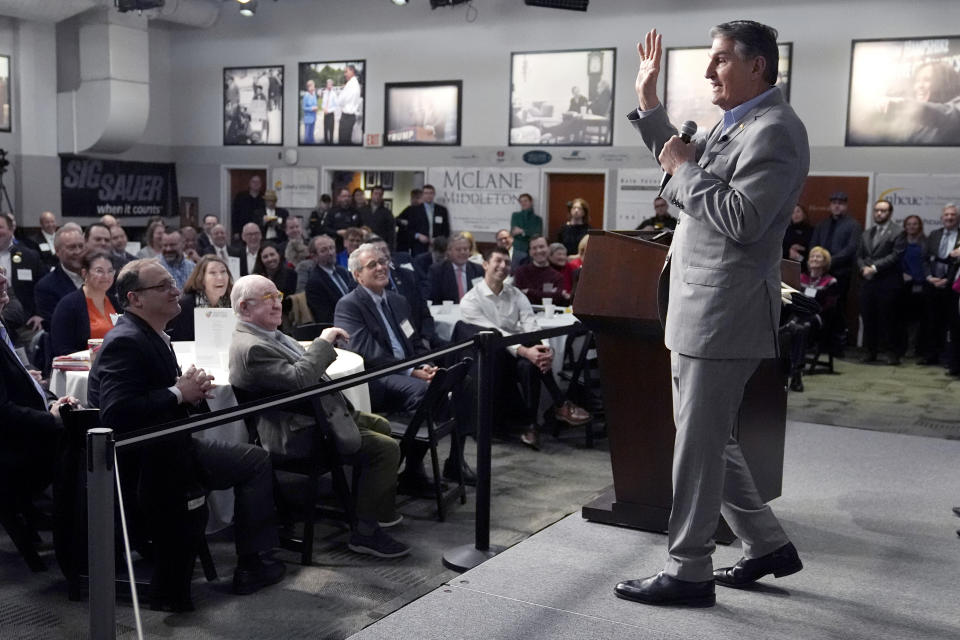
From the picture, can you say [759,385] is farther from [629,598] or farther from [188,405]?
[188,405]

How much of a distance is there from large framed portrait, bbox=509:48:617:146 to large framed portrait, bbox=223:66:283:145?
3.77 m

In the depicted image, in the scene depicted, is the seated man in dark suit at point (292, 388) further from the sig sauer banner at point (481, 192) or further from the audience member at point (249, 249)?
the sig sauer banner at point (481, 192)

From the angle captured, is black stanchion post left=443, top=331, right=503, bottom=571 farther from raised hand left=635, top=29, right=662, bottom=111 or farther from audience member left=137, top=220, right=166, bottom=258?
audience member left=137, top=220, right=166, bottom=258

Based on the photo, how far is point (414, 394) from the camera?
4.64 meters

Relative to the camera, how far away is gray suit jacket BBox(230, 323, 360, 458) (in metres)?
3.57

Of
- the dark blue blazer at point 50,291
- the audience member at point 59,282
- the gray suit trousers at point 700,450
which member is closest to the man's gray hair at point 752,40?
the gray suit trousers at point 700,450

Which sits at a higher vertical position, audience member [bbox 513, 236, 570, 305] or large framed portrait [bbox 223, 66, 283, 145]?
large framed portrait [bbox 223, 66, 283, 145]

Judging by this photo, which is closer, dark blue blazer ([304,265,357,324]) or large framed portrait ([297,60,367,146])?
dark blue blazer ([304,265,357,324])

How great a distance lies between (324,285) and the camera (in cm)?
654

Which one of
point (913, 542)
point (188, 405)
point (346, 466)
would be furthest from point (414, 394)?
point (913, 542)

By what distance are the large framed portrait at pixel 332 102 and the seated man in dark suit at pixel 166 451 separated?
34.9ft

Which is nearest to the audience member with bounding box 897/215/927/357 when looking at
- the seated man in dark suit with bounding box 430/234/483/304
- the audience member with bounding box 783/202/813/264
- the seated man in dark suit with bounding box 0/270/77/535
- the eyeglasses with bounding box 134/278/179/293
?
the audience member with bounding box 783/202/813/264

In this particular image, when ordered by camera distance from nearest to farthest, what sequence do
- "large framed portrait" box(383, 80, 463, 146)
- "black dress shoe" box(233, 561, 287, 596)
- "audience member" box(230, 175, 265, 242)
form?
"black dress shoe" box(233, 561, 287, 596) < "large framed portrait" box(383, 80, 463, 146) < "audience member" box(230, 175, 265, 242)

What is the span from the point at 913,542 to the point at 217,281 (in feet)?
11.1
